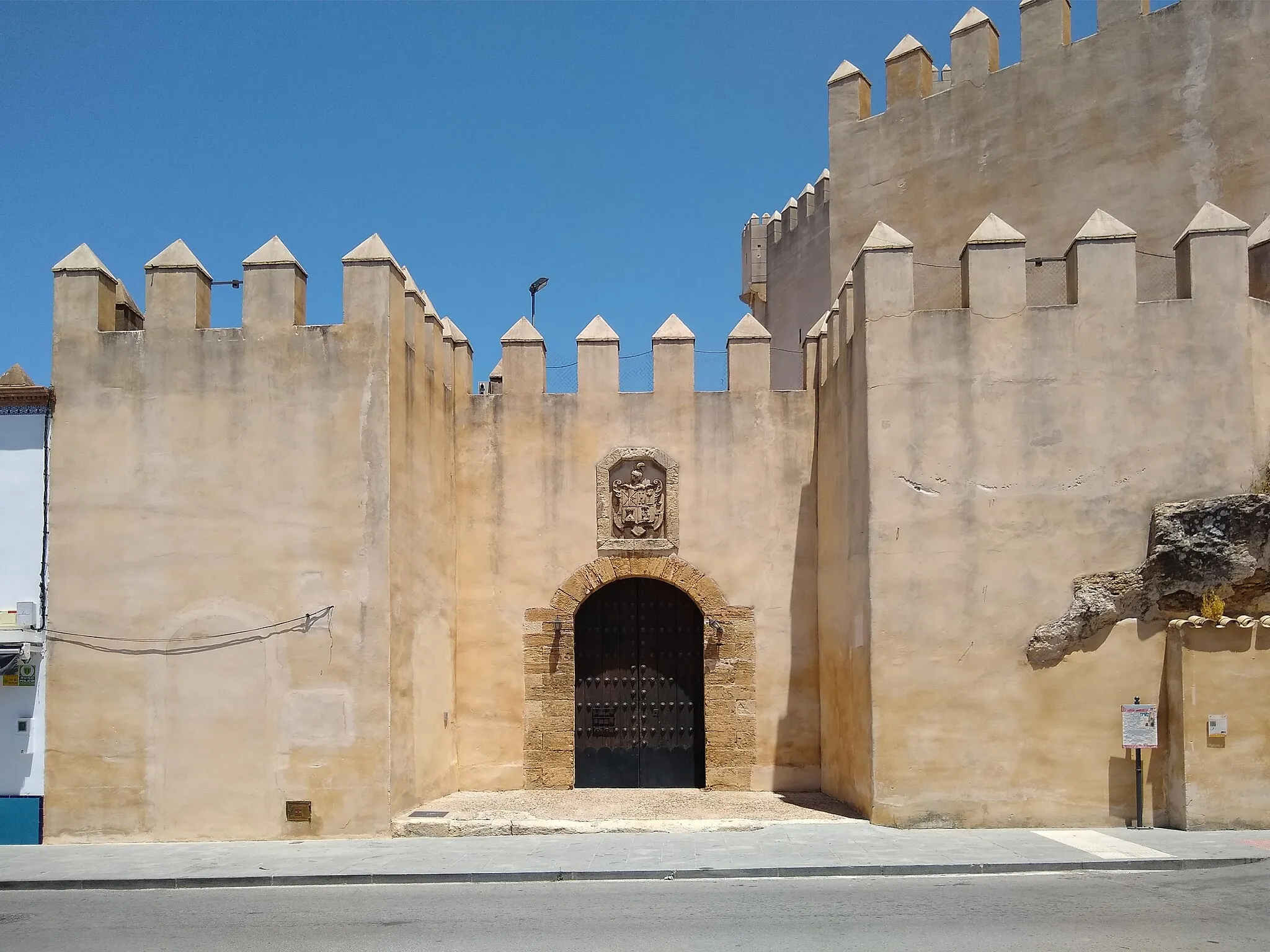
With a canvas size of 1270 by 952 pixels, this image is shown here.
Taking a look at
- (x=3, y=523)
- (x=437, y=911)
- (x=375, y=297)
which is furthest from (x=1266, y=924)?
(x=3, y=523)

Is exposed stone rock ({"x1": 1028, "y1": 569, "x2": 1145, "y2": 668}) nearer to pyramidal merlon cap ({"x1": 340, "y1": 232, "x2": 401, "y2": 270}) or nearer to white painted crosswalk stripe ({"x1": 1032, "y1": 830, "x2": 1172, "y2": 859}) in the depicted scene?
white painted crosswalk stripe ({"x1": 1032, "y1": 830, "x2": 1172, "y2": 859})

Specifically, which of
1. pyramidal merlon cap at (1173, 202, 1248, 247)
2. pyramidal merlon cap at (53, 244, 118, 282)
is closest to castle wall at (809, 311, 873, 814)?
pyramidal merlon cap at (1173, 202, 1248, 247)

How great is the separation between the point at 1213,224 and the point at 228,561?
32.2ft

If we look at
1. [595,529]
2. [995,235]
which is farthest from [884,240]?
[595,529]

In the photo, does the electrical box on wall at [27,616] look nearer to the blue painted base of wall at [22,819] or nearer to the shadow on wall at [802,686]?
the blue painted base of wall at [22,819]

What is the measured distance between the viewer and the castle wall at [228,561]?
1124 centimetres

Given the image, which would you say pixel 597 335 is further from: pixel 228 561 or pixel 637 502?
pixel 228 561

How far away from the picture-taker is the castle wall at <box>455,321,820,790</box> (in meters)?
13.6

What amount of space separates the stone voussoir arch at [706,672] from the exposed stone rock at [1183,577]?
11.5 ft

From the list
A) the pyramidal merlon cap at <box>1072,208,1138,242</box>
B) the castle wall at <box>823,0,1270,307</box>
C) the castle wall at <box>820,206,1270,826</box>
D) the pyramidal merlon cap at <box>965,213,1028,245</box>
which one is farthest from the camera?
the castle wall at <box>823,0,1270,307</box>

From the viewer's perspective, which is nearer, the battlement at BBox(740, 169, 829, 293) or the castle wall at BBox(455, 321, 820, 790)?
the castle wall at BBox(455, 321, 820, 790)

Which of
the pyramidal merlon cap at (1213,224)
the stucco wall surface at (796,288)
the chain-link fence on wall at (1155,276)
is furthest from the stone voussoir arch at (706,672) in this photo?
the pyramidal merlon cap at (1213,224)

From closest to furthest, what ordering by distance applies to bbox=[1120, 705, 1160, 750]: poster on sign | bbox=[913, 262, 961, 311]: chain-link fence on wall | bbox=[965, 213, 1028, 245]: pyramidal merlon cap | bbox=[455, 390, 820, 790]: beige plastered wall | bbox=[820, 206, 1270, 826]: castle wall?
bbox=[1120, 705, 1160, 750]: poster on sign
bbox=[820, 206, 1270, 826]: castle wall
bbox=[965, 213, 1028, 245]: pyramidal merlon cap
bbox=[455, 390, 820, 790]: beige plastered wall
bbox=[913, 262, 961, 311]: chain-link fence on wall

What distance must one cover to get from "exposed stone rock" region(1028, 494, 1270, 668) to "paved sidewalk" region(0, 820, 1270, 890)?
71.8 inches
